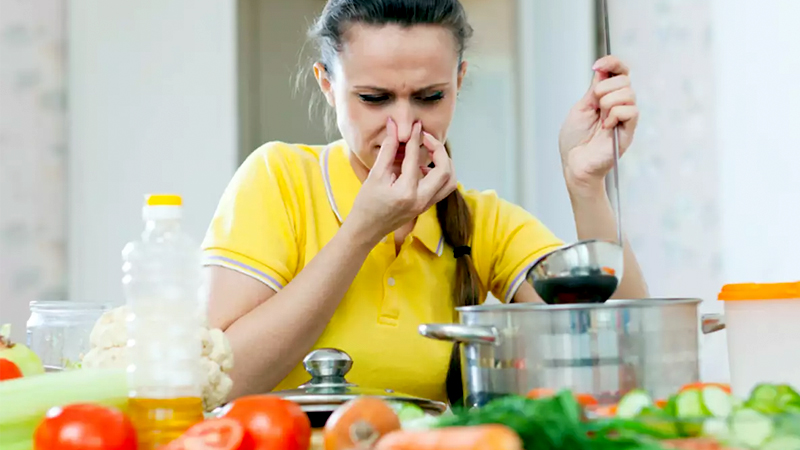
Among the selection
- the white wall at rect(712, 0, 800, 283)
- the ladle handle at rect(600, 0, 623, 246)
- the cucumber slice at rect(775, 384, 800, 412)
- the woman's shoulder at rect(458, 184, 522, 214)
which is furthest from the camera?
the white wall at rect(712, 0, 800, 283)

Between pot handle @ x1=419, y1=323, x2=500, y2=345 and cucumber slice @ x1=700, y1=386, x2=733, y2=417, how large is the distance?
0.60 feet

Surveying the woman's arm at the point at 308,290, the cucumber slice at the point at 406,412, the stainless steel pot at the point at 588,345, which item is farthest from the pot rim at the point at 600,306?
the woman's arm at the point at 308,290

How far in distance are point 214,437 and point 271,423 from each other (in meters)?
0.04

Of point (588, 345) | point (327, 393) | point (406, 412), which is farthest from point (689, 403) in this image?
point (327, 393)

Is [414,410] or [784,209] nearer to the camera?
[414,410]

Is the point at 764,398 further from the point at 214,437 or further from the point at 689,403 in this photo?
the point at 214,437

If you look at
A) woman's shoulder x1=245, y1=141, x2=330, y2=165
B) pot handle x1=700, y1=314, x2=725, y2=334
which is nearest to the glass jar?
woman's shoulder x1=245, y1=141, x2=330, y2=165

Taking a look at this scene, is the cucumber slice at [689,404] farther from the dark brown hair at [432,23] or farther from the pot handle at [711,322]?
the dark brown hair at [432,23]

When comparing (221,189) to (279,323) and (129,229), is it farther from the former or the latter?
(279,323)

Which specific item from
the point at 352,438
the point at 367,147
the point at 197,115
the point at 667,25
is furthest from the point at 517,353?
the point at 197,115

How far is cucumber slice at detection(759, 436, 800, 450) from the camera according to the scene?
462 mm

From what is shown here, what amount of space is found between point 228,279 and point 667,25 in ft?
5.42

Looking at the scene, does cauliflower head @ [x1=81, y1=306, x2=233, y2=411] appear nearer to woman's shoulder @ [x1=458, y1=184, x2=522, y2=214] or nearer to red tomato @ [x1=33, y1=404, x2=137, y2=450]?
red tomato @ [x1=33, y1=404, x2=137, y2=450]

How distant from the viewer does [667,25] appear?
2523 mm
